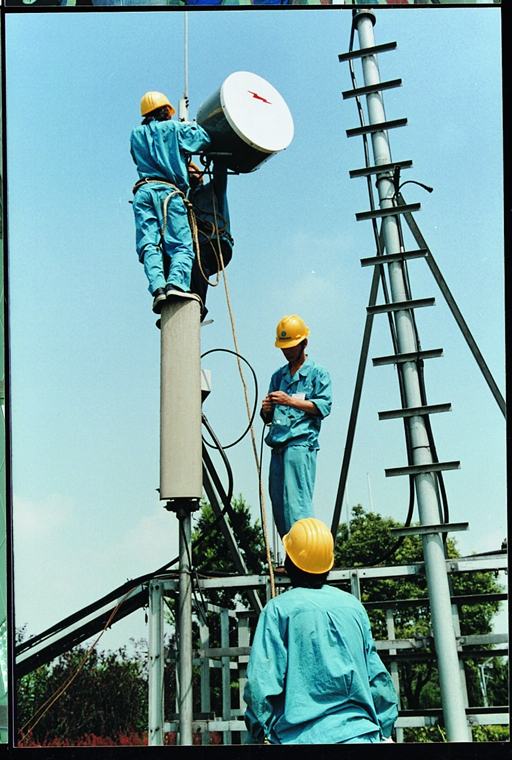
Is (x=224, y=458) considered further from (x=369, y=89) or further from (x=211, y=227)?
(x=369, y=89)

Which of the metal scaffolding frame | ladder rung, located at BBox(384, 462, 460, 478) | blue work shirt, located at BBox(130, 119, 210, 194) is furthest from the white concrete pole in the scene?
ladder rung, located at BBox(384, 462, 460, 478)

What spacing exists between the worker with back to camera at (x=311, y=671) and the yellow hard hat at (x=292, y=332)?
121 cm

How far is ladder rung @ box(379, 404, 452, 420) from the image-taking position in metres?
4.30

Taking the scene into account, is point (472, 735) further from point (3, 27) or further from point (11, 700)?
point (3, 27)

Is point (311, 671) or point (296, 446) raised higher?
point (296, 446)

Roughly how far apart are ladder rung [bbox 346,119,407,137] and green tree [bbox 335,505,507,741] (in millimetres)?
1874

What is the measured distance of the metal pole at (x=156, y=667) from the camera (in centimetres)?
411

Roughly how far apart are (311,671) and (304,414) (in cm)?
136

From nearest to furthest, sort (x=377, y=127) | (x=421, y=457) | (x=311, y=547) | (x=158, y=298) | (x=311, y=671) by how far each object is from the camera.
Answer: (x=311, y=671) → (x=311, y=547) → (x=421, y=457) → (x=158, y=298) → (x=377, y=127)

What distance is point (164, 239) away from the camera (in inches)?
176

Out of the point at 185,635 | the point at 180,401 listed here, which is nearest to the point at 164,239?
the point at 180,401

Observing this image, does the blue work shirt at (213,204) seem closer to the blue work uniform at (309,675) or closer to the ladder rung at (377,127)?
the ladder rung at (377,127)

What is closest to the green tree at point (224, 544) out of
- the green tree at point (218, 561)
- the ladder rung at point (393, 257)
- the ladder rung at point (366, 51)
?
the green tree at point (218, 561)

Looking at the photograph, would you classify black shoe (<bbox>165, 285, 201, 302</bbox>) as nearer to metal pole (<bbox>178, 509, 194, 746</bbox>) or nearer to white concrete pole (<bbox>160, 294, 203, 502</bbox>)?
white concrete pole (<bbox>160, 294, 203, 502</bbox>)
